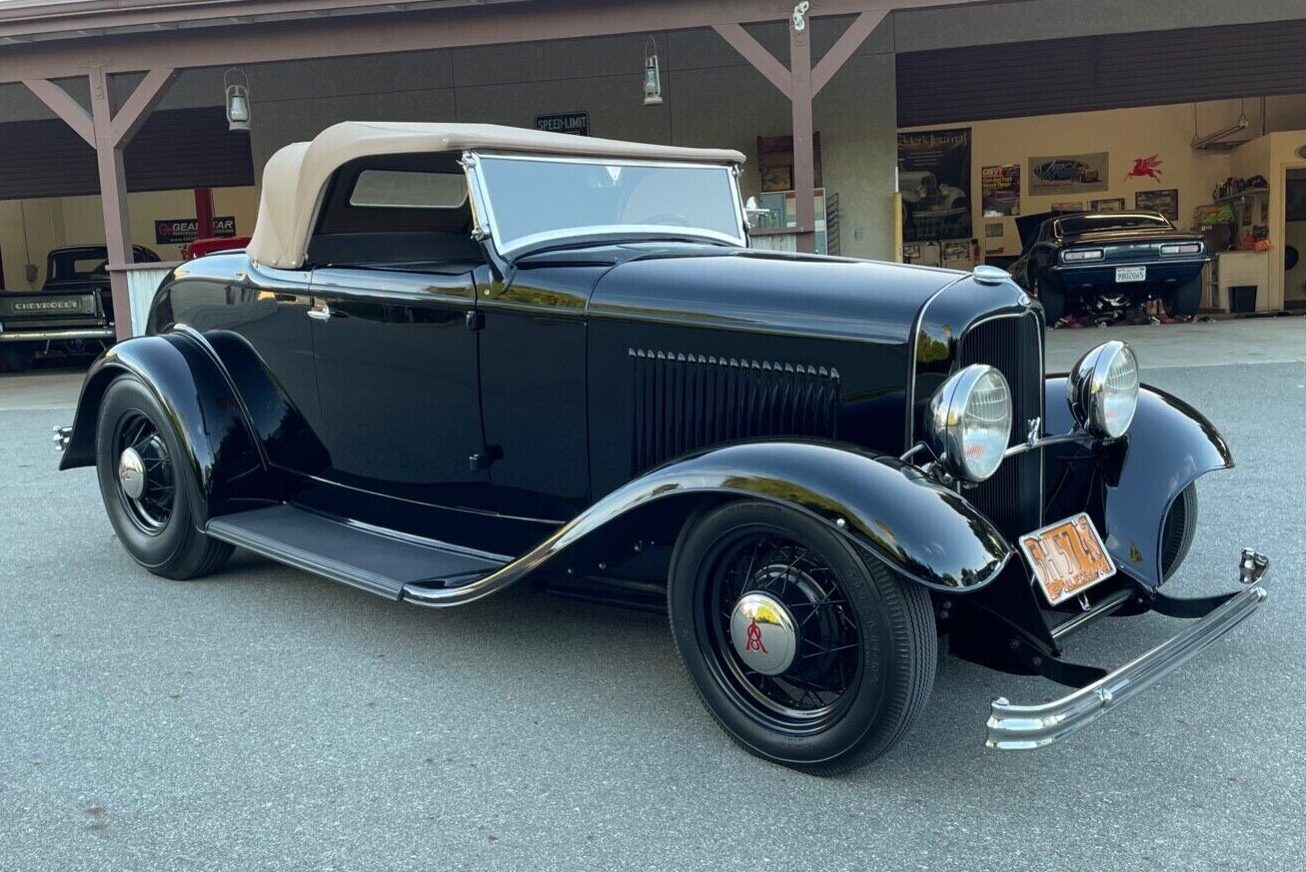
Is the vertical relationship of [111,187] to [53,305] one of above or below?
above

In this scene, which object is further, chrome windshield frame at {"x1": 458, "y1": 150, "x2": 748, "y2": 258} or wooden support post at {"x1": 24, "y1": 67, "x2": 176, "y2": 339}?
wooden support post at {"x1": 24, "y1": 67, "x2": 176, "y2": 339}

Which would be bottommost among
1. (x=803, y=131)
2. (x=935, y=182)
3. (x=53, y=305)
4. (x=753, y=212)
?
(x=53, y=305)

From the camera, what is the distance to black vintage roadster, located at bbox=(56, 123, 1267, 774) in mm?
2508

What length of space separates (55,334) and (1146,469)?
12771 millimetres

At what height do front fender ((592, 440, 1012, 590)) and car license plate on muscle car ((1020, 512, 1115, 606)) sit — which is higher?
front fender ((592, 440, 1012, 590))

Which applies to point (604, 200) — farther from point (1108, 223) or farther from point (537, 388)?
point (1108, 223)

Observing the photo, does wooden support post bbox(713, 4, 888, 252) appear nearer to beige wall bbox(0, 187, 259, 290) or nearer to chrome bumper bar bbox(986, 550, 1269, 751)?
chrome bumper bar bbox(986, 550, 1269, 751)

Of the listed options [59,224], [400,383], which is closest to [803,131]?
[400,383]

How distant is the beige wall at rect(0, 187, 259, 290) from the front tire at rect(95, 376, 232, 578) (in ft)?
55.7

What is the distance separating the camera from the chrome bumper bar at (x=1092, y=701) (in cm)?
220

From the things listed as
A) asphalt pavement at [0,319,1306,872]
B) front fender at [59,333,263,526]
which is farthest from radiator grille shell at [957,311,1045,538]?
front fender at [59,333,263,526]

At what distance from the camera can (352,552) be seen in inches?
140

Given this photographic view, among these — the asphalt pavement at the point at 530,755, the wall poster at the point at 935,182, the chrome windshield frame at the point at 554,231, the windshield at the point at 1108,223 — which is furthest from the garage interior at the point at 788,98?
the asphalt pavement at the point at 530,755

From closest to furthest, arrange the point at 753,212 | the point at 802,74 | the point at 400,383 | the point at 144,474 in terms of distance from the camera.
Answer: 1. the point at 400,383
2. the point at 144,474
3. the point at 753,212
4. the point at 802,74
